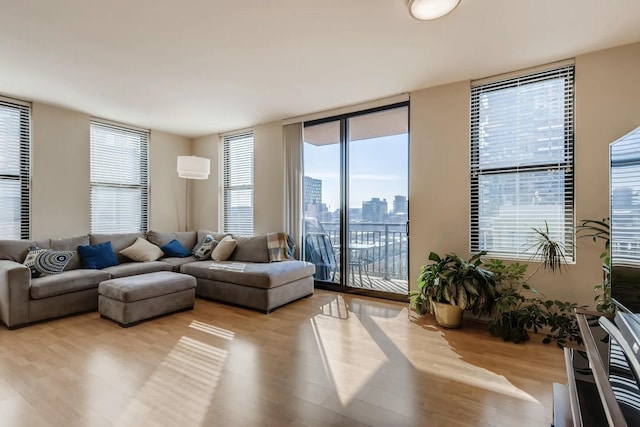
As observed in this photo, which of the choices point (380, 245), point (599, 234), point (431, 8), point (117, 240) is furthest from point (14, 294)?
point (599, 234)

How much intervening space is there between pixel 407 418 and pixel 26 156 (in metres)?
5.26

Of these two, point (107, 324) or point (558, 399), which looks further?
point (107, 324)

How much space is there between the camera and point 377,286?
170 inches

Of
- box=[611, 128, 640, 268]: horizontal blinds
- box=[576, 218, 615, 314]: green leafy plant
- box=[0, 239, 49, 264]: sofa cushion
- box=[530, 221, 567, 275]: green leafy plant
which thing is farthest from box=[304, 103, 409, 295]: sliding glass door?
box=[0, 239, 49, 264]: sofa cushion

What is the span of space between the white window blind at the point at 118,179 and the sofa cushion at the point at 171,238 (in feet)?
1.92

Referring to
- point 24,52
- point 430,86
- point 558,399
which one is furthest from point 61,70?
point 558,399

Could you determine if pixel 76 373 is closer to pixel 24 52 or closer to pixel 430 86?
pixel 24 52

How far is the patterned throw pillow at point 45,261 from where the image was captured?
3.38m

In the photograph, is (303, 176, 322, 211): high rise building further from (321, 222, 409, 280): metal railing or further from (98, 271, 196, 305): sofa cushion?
(98, 271, 196, 305): sofa cushion

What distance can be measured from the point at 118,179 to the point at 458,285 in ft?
17.0

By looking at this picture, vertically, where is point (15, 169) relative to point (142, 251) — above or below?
above

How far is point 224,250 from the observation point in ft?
14.9

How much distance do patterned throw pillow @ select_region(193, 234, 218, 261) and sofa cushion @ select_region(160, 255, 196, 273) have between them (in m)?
0.10

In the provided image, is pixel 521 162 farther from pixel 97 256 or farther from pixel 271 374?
pixel 97 256
